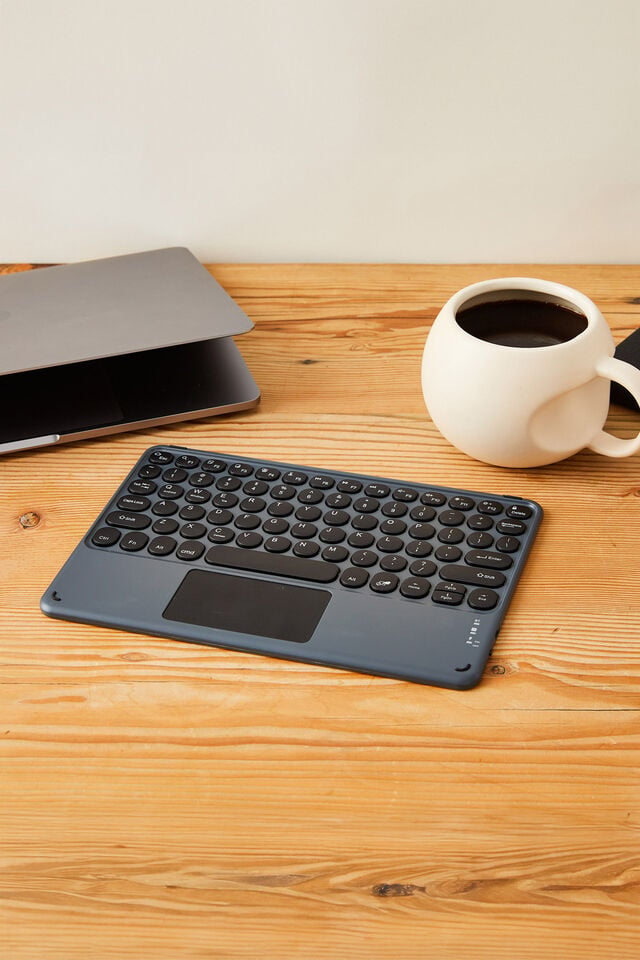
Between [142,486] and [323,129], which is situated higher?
[323,129]

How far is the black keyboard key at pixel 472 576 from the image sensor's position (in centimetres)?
56

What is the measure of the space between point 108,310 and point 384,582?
1.08 feet

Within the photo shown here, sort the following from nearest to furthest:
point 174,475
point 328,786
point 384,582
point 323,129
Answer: point 328,786 < point 384,582 < point 174,475 < point 323,129

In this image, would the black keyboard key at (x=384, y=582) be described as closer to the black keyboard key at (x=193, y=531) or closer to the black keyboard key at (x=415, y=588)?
the black keyboard key at (x=415, y=588)

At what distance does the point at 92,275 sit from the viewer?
80cm

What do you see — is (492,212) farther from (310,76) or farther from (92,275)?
(92,275)

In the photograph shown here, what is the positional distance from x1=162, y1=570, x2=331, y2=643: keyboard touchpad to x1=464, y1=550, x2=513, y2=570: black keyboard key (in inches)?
3.7

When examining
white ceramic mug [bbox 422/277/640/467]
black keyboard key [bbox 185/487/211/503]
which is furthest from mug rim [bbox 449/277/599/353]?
black keyboard key [bbox 185/487/211/503]

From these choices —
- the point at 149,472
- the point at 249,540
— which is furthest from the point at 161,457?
the point at 249,540

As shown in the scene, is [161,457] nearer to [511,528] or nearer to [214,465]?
[214,465]

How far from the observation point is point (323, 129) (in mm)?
868

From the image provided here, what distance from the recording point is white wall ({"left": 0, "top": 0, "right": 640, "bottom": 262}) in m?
0.81

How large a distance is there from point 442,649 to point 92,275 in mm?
470

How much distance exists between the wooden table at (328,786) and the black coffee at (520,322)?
10 centimetres
